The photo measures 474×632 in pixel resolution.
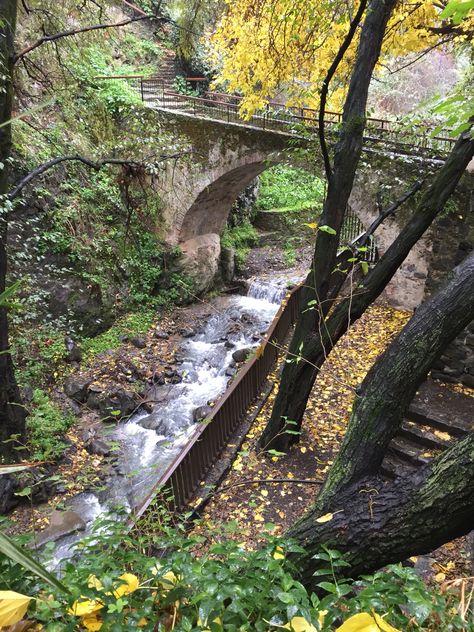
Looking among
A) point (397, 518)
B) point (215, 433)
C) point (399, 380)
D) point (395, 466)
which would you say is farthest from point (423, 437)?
point (397, 518)

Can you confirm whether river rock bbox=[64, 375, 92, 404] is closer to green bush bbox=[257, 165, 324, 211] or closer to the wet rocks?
the wet rocks

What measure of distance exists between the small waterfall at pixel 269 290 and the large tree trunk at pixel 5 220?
833cm

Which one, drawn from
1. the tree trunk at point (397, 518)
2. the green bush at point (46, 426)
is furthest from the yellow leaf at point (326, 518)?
the green bush at point (46, 426)

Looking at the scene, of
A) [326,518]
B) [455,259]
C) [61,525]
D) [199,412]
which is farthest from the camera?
[199,412]

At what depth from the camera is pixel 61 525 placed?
5328 mm

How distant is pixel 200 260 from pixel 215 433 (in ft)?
25.8

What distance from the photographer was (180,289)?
1171cm

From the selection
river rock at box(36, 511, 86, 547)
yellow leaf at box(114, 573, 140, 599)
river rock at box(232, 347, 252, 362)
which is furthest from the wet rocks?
yellow leaf at box(114, 573, 140, 599)

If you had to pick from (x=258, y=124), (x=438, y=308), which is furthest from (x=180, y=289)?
(x=438, y=308)

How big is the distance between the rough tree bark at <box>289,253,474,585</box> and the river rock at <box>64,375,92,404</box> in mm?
6271

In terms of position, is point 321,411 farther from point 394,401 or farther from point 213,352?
point 213,352

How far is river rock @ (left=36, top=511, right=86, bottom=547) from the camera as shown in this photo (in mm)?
5152

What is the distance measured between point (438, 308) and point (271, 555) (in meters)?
1.72

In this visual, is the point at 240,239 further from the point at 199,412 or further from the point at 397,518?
the point at 397,518
